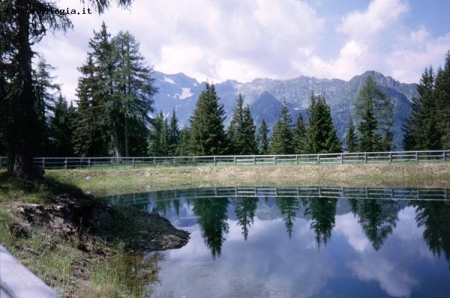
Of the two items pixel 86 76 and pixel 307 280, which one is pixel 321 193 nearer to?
pixel 307 280

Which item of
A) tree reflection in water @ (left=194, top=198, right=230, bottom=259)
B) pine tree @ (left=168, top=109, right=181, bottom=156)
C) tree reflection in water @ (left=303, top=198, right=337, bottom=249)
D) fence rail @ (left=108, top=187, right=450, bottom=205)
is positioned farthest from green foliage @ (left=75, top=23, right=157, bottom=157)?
pine tree @ (left=168, top=109, right=181, bottom=156)

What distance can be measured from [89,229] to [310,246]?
765 cm

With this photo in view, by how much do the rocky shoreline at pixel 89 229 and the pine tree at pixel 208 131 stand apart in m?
26.9

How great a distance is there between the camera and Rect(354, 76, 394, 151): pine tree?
4156 centimetres

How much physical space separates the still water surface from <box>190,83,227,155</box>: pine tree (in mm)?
18588

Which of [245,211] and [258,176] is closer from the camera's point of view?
[245,211]

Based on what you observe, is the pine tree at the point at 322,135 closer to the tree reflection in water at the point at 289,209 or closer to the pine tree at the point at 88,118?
the tree reflection in water at the point at 289,209

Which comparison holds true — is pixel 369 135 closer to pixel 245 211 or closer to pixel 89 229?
pixel 245 211

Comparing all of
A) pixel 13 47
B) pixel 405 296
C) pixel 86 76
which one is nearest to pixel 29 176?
pixel 13 47

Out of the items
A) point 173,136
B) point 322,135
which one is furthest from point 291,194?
point 173,136

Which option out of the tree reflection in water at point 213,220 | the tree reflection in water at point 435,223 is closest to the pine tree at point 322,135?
the tree reflection in water at point 435,223

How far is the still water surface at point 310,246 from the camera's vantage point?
8250 millimetres

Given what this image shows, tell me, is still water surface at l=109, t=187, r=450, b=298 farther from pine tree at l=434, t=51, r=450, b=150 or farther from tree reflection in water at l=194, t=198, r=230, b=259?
pine tree at l=434, t=51, r=450, b=150

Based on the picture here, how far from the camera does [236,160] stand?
35.5 metres
